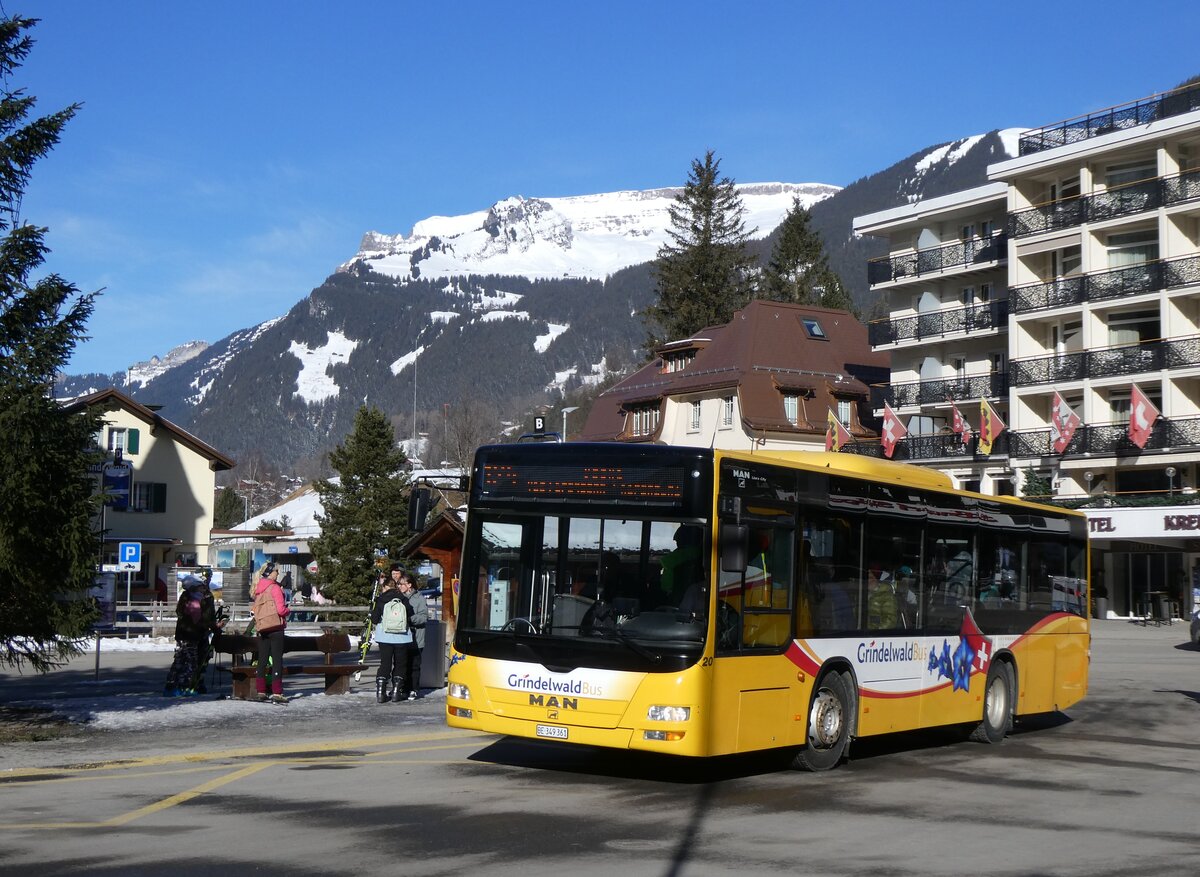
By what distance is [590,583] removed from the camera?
12.1m

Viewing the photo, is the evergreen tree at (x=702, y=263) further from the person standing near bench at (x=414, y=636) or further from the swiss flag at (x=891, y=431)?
the person standing near bench at (x=414, y=636)

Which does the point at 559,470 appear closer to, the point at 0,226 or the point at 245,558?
the point at 0,226

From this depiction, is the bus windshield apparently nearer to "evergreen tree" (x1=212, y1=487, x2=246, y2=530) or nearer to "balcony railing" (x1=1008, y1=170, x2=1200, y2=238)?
"balcony railing" (x1=1008, y1=170, x2=1200, y2=238)

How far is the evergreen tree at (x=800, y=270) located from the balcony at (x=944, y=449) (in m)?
29.9

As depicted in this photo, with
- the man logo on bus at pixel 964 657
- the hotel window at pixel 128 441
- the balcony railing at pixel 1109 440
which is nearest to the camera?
the man logo on bus at pixel 964 657

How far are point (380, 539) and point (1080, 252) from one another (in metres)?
30.6

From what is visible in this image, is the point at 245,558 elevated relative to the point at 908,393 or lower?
lower

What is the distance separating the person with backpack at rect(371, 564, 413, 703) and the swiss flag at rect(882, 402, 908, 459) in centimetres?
4648

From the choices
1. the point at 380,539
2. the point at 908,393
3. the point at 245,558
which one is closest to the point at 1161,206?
the point at 908,393

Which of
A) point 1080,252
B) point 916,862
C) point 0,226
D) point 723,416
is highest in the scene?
point 1080,252

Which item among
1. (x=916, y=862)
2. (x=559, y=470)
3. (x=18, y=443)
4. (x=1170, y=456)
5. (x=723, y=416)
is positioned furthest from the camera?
(x=723, y=416)

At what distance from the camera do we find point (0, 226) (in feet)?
51.4

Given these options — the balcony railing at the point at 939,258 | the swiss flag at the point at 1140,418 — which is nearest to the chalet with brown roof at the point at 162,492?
the balcony railing at the point at 939,258

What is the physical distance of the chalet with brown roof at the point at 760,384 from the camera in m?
73.5
